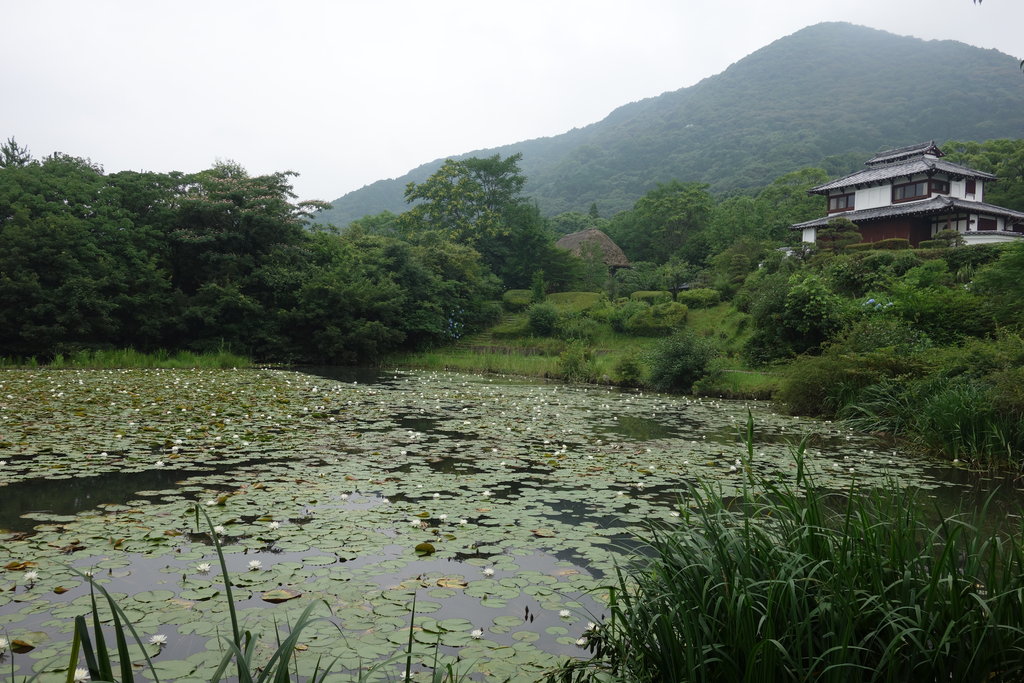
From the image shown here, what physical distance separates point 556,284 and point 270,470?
86.6ft

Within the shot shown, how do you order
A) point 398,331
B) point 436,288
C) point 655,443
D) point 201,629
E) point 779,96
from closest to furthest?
1. point 201,629
2. point 655,443
3. point 398,331
4. point 436,288
5. point 779,96

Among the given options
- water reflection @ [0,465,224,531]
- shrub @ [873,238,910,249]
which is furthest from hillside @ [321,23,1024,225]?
water reflection @ [0,465,224,531]

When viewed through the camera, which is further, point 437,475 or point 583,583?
point 437,475

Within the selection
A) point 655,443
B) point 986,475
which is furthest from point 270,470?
point 986,475

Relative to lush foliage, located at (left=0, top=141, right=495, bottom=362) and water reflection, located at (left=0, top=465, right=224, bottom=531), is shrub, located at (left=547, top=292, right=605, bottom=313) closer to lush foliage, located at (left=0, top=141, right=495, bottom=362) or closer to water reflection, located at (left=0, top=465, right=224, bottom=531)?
lush foliage, located at (left=0, top=141, right=495, bottom=362)

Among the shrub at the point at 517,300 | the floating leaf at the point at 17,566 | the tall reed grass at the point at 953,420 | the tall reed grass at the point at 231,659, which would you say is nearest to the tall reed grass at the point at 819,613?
the tall reed grass at the point at 231,659

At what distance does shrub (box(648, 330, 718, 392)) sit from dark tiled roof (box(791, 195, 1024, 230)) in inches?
568

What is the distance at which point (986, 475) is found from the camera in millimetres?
6457

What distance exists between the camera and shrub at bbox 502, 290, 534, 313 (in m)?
28.2

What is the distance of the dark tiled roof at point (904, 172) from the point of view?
89.4ft

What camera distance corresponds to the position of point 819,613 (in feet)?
6.75

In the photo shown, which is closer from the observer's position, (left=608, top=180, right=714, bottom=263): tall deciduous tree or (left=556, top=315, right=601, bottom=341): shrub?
(left=556, top=315, right=601, bottom=341): shrub

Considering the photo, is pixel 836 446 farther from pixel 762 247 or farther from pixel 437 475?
pixel 762 247

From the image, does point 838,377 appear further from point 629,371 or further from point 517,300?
point 517,300
